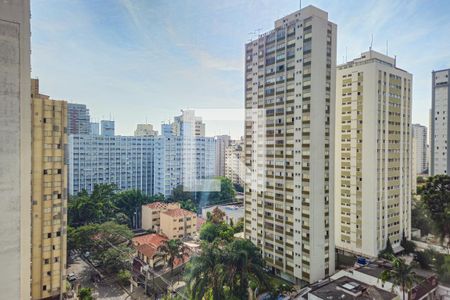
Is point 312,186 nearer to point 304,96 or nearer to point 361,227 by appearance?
point 304,96

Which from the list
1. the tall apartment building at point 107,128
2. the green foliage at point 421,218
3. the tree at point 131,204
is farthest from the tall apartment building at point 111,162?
the green foliage at point 421,218

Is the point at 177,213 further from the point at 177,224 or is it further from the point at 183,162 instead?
the point at 183,162

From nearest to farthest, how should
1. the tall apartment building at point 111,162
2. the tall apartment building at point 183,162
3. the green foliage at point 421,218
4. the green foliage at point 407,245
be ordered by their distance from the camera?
the green foliage at point 407,245
the green foliage at point 421,218
the tall apartment building at point 183,162
the tall apartment building at point 111,162

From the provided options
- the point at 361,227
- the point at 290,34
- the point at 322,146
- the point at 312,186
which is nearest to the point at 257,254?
the point at 312,186

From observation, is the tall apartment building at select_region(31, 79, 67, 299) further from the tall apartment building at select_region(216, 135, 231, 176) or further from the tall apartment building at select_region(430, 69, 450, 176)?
the tall apartment building at select_region(430, 69, 450, 176)

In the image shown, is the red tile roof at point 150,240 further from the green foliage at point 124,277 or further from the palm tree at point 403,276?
the palm tree at point 403,276

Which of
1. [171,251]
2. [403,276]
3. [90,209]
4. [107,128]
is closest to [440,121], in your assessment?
[403,276]
